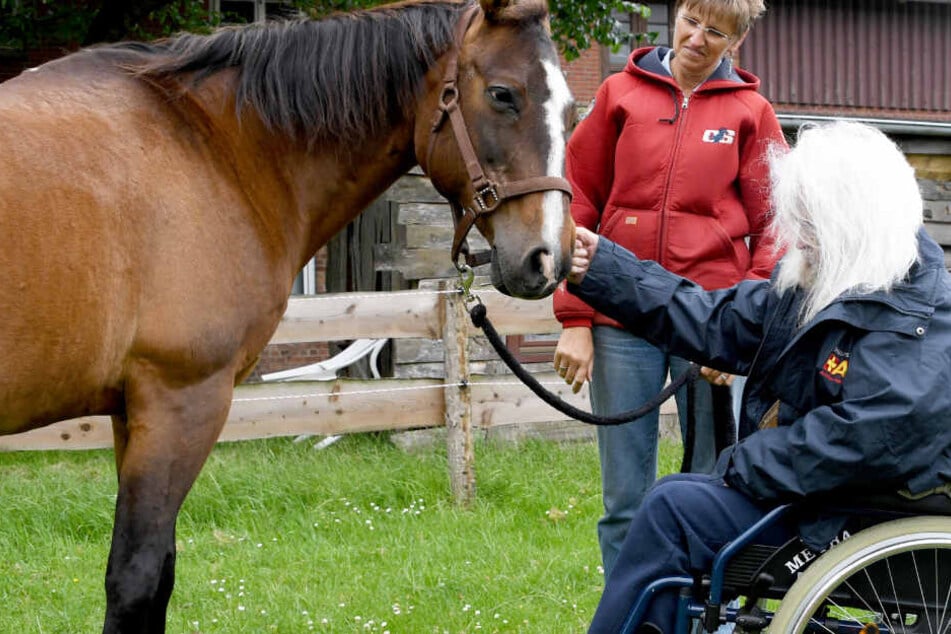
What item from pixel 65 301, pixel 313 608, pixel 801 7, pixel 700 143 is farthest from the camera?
pixel 801 7

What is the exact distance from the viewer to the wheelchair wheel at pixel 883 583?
2.28 metres

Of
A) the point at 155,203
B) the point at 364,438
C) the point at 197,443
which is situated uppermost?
the point at 155,203

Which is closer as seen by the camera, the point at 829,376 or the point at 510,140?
the point at 829,376

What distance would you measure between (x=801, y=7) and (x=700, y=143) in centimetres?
1300

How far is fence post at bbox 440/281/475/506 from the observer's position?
5668mm

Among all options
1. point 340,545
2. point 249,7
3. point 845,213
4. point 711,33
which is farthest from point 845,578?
point 249,7

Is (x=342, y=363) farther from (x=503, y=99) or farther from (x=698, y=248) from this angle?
(x=503, y=99)

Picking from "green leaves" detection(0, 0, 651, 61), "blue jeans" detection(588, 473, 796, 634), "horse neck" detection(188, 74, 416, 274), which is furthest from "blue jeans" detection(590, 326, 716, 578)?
"green leaves" detection(0, 0, 651, 61)

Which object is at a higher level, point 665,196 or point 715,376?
point 665,196

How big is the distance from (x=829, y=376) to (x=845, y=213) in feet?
1.24

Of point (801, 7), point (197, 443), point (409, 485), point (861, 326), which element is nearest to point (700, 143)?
point (861, 326)

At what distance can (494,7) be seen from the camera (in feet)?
9.29

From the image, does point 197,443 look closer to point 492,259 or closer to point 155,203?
point 155,203

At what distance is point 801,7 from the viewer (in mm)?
14883
